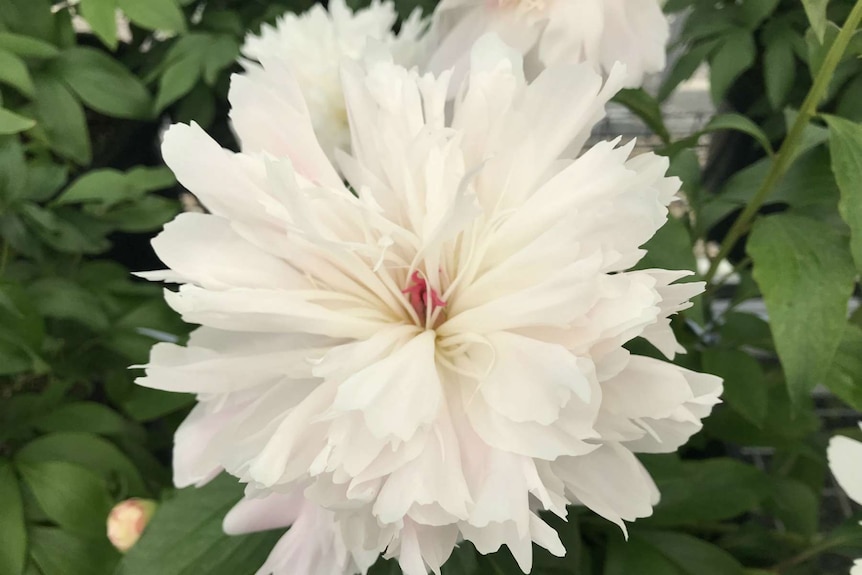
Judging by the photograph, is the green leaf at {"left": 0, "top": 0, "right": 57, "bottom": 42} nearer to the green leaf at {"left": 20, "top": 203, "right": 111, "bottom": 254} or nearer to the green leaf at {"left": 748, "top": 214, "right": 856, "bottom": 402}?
the green leaf at {"left": 20, "top": 203, "right": 111, "bottom": 254}

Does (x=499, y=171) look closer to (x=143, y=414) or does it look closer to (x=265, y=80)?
(x=265, y=80)

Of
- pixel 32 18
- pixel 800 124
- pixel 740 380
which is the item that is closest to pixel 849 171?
pixel 800 124

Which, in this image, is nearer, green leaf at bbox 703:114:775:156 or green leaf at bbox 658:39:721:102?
green leaf at bbox 703:114:775:156

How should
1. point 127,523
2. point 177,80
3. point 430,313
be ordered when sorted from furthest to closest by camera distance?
point 177,80
point 127,523
point 430,313

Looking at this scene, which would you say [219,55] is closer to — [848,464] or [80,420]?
[80,420]

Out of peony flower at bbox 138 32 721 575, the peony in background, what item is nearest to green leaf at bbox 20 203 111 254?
the peony in background

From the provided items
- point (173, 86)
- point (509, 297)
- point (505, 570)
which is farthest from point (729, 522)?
point (173, 86)

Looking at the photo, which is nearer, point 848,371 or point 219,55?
point 848,371
